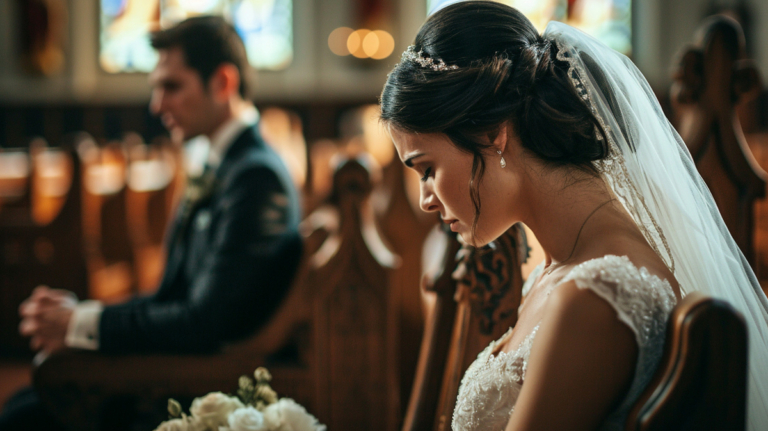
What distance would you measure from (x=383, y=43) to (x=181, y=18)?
3.46 metres

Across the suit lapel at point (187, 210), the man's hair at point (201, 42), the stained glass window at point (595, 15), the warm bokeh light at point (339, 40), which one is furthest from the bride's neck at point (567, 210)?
the warm bokeh light at point (339, 40)

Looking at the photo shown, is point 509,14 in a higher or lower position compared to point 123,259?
higher

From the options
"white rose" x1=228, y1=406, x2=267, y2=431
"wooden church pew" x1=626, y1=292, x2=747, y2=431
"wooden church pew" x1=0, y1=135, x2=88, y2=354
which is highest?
"wooden church pew" x1=626, y1=292, x2=747, y2=431

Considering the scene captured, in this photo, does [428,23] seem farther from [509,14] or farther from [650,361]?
[650,361]

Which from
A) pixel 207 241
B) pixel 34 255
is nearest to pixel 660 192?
pixel 207 241

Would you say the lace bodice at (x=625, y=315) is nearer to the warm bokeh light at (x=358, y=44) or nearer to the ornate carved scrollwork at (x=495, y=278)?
the ornate carved scrollwork at (x=495, y=278)

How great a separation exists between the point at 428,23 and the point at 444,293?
1.98 ft

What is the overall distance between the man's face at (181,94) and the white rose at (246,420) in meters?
1.42

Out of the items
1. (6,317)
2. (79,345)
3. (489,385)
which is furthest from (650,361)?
(6,317)

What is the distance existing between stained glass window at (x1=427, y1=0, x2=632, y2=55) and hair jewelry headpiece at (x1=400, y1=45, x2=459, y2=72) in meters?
9.52

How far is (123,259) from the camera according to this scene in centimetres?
468

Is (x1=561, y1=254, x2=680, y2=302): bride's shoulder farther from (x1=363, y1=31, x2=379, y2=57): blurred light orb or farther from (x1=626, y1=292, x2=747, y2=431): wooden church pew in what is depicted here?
(x1=363, y1=31, x2=379, y2=57): blurred light orb

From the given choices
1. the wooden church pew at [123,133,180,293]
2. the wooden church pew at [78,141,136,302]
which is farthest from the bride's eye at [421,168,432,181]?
the wooden church pew at [123,133,180,293]

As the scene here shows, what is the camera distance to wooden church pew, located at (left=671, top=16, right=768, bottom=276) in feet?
5.13
